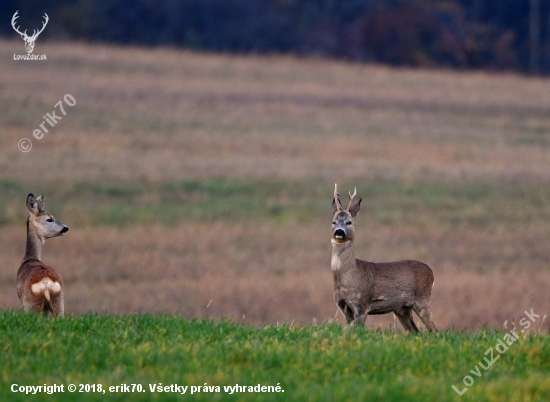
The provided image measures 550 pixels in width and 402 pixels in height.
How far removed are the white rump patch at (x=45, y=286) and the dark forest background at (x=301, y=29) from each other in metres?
41.0

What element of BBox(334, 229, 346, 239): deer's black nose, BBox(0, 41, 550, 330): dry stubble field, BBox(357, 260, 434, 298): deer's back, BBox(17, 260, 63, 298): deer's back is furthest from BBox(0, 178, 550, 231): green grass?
BBox(334, 229, 346, 239): deer's black nose

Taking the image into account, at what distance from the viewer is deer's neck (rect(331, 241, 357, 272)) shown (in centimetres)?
960

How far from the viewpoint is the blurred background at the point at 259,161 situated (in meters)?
18.8

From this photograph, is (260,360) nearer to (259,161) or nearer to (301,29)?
(259,161)

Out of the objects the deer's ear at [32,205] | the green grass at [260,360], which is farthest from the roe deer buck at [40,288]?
the deer's ear at [32,205]

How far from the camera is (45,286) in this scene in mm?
9094

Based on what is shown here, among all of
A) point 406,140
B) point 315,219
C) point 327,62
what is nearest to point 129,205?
point 315,219

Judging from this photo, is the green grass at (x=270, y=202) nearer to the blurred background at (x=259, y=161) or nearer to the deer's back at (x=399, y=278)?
the blurred background at (x=259, y=161)

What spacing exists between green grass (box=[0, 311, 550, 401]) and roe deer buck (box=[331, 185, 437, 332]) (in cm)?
81

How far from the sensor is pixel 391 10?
53.8 m

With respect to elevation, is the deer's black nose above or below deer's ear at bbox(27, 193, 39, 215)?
below

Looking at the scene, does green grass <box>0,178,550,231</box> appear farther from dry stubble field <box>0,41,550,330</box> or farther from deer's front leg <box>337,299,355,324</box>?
deer's front leg <box>337,299,355,324</box>

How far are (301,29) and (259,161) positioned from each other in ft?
84.1

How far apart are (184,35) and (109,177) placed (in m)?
27.4
